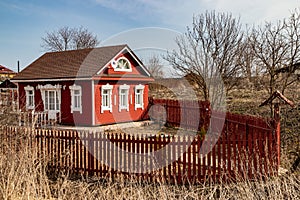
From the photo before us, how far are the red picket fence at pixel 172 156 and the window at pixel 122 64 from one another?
10.0 meters

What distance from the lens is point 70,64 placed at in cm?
1861

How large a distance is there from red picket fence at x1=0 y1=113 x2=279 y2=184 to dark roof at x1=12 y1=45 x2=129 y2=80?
8.66m

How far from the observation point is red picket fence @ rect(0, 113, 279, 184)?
22.4 ft

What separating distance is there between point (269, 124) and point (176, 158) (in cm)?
262

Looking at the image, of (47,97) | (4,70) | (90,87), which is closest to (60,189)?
(90,87)

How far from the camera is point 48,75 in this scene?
1784cm

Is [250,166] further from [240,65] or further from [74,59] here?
[74,59]

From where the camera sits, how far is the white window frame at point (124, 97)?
17734 mm

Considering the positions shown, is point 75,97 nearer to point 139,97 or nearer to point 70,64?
point 70,64

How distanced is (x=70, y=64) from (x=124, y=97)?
4.27 metres

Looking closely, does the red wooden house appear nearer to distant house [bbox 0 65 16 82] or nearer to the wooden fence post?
the wooden fence post

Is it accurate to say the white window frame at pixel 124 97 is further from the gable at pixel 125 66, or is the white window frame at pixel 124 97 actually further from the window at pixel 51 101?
the window at pixel 51 101

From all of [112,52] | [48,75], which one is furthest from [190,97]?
[48,75]

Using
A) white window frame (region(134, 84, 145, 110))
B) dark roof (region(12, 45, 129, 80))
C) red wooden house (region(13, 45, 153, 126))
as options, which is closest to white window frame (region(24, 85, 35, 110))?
red wooden house (region(13, 45, 153, 126))
